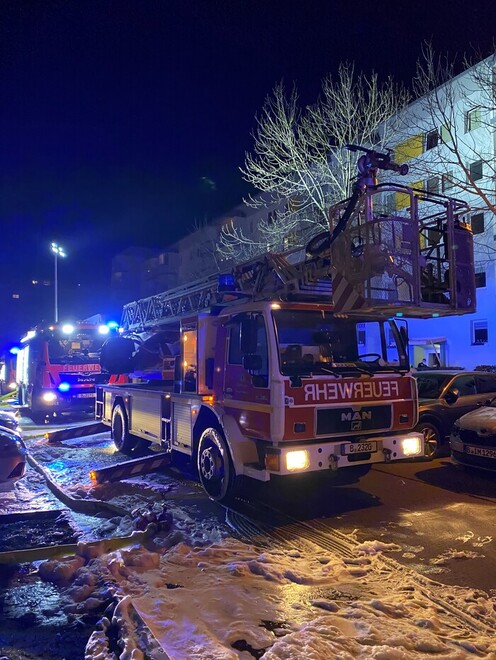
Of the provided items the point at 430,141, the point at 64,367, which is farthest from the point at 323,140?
the point at 64,367

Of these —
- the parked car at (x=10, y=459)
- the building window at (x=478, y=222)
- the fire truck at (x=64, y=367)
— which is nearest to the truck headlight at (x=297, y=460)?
the parked car at (x=10, y=459)

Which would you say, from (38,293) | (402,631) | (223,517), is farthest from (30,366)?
(38,293)

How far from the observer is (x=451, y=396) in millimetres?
9680

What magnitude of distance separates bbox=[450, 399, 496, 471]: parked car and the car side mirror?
4.16 feet

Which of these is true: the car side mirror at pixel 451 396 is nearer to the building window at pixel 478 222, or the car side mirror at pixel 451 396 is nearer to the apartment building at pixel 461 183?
the apartment building at pixel 461 183

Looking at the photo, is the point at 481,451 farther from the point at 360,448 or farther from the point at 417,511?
the point at 360,448

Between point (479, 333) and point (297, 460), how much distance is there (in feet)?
65.1

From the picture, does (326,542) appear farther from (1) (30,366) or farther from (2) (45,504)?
(1) (30,366)

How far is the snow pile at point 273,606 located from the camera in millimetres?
3273

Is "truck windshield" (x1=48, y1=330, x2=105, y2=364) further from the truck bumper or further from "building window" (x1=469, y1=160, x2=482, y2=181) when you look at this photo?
"building window" (x1=469, y1=160, x2=482, y2=181)

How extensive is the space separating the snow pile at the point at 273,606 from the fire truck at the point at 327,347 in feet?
5.05

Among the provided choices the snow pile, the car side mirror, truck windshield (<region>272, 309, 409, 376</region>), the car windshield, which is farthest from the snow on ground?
the car windshield

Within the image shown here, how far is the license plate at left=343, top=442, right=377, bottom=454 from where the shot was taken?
6.31m

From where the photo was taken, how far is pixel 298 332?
6672mm
